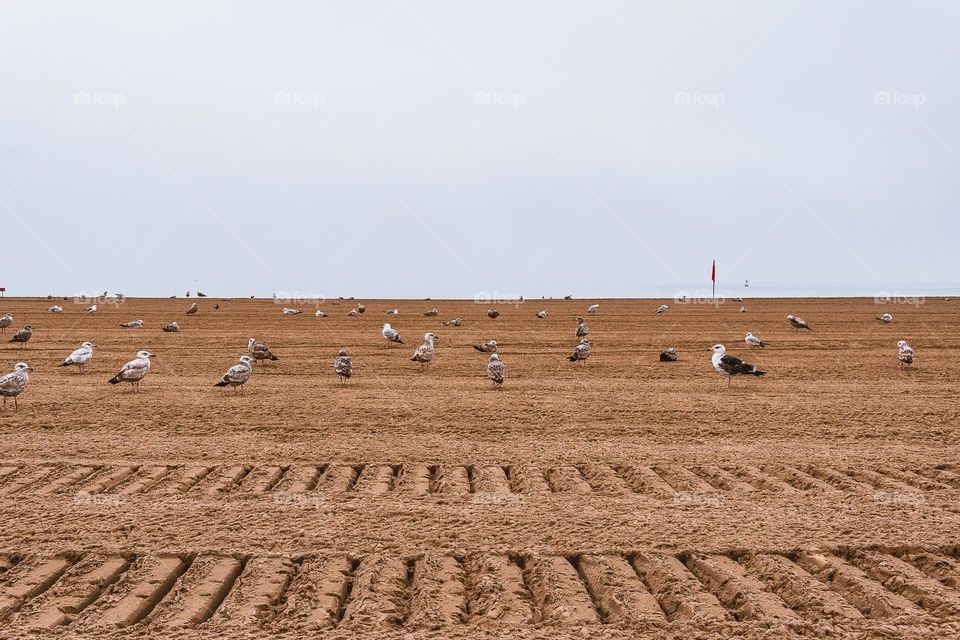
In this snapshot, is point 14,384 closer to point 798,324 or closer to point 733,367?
point 733,367

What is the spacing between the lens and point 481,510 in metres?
6.94

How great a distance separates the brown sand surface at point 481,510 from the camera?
4.82m

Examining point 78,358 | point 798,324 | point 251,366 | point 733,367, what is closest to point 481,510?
point 733,367

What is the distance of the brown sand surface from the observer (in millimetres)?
4824

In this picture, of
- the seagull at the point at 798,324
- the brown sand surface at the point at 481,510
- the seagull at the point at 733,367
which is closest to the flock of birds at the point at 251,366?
the seagull at the point at 733,367

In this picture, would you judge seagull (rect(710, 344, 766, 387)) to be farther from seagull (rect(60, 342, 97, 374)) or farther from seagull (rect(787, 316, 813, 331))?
seagull (rect(787, 316, 813, 331))

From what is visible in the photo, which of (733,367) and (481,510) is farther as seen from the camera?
(733,367)

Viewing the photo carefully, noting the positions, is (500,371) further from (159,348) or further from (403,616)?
(159,348)

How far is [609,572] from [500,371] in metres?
10.0

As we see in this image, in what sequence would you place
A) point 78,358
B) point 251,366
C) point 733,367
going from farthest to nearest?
point 78,358, point 251,366, point 733,367

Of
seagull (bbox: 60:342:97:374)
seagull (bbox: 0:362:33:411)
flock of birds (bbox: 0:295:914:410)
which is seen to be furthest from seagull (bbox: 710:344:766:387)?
seagull (bbox: 60:342:97:374)

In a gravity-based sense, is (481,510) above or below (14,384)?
below

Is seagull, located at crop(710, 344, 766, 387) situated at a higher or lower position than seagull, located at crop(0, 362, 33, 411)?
lower

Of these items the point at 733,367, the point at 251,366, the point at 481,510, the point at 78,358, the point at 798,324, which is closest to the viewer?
the point at 481,510
